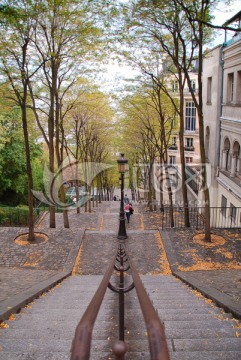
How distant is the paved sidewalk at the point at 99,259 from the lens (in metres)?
8.78

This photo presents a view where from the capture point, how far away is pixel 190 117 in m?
39.3

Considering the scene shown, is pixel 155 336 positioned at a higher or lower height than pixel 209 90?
lower

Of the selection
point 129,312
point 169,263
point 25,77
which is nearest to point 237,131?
point 169,263

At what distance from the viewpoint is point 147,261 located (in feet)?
42.1

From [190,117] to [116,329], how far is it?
37064 mm

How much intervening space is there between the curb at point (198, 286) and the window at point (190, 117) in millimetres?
25896

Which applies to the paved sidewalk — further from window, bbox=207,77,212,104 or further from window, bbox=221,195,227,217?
window, bbox=207,77,212,104

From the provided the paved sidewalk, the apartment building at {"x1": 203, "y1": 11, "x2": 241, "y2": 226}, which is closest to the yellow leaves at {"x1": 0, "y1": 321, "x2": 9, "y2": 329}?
the paved sidewalk

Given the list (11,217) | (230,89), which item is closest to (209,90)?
(230,89)

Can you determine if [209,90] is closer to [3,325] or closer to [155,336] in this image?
[3,325]

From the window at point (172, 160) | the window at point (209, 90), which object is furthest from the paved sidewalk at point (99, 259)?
the window at point (172, 160)

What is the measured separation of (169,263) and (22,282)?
18.4 ft

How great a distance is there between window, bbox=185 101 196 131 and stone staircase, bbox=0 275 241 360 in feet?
110

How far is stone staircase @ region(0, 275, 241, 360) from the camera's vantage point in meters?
3.65
